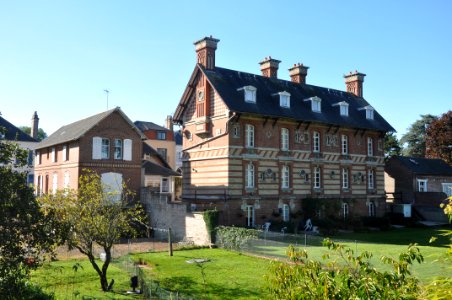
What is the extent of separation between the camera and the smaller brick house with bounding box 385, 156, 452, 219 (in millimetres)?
42250

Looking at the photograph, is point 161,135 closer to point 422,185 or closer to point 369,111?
point 369,111

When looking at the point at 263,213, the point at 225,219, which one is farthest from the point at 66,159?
the point at 263,213

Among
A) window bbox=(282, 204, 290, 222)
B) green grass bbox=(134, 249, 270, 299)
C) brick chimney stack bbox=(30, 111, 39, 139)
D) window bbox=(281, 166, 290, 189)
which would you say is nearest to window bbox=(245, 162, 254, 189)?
window bbox=(281, 166, 290, 189)

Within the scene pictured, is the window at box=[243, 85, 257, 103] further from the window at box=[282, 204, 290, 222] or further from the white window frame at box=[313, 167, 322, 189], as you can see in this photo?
the window at box=[282, 204, 290, 222]

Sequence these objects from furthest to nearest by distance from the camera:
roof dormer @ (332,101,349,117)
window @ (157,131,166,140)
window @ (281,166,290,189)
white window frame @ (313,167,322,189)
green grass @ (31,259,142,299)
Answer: window @ (157,131,166,140)
roof dormer @ (332,101,349,117)
white window frame @ (313,167,322,189)
window @ (281,166,290,189)
green grass @ (31,259,142,299)

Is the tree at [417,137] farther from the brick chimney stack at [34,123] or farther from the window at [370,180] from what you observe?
the brick chimney stack at [34,123]

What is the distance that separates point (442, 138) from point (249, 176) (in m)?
36.1

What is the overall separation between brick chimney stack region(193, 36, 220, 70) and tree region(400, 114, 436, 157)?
47.5m

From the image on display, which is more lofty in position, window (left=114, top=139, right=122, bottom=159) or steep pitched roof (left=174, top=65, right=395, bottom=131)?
steep pitched roof (left=174, top=65, right=395, bottom=131)

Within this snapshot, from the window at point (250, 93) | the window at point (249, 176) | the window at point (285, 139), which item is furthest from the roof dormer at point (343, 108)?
the window at point (249, 176)

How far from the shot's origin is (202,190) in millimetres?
32688

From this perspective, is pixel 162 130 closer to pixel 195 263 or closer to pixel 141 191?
pixel 141 191

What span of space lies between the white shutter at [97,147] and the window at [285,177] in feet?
44.1

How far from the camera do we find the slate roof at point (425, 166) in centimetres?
4372
